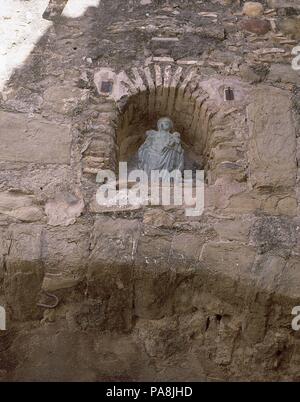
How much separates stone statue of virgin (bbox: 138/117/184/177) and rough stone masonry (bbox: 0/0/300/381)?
0.14 metres

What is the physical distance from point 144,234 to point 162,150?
0.74 meters

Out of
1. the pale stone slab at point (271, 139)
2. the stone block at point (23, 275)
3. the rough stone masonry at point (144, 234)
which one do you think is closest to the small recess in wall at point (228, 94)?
the rough stone masonry at point (144, 234)

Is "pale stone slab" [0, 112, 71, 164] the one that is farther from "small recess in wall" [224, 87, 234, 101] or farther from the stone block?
"small recess in wall" [224, 87, 234, 101]

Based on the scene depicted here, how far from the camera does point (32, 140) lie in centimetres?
337

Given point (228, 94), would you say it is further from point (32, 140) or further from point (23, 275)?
point (23, 275)

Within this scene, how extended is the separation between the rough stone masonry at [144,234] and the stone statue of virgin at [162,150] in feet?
0.45

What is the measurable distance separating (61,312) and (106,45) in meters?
1.78

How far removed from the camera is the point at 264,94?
12.0 ft

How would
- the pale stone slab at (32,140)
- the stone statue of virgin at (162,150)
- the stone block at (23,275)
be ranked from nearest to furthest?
1. the stone block at (23,275)
2. the pale stone slab at (32,140)
3. the stone statue of virgin at (162,150)

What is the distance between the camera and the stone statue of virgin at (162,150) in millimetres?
3539

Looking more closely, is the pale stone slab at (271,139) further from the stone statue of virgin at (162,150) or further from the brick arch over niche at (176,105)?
the stone statue of virgin at (162,150)

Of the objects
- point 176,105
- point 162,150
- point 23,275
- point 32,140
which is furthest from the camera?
point 176,105

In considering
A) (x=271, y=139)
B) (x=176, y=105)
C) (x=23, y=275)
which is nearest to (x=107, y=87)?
(x=176, y=105)
